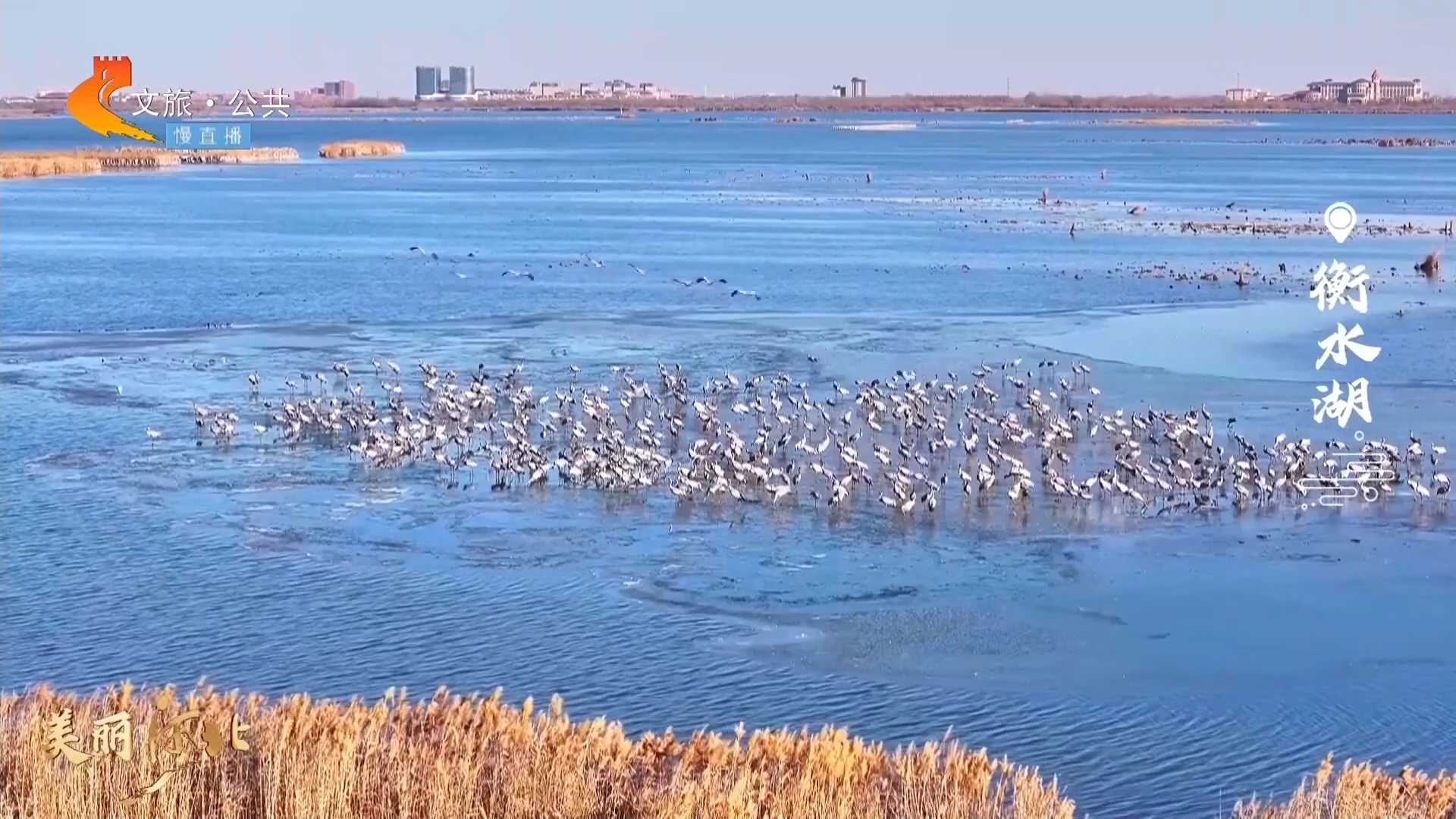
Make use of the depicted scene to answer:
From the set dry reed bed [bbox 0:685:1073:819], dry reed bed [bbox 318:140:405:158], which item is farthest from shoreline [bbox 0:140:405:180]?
dry reed bed [bbox 0:685:1073:819]

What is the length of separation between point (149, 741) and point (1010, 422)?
13.4 metres

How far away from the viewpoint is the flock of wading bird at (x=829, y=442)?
19.8 meters

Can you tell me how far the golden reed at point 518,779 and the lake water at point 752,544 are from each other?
68.1 inches

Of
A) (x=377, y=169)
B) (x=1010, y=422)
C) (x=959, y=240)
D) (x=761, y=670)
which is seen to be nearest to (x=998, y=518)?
(x=1010, y=422)

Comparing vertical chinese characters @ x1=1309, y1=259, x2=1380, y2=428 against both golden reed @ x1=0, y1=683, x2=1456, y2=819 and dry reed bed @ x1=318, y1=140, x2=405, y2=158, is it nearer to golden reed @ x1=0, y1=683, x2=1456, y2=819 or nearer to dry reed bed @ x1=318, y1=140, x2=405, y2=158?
golden reed @ x1=0, y1=683, x2=1456, y2=819

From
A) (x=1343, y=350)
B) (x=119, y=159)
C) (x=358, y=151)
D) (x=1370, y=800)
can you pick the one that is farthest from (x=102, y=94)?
(x=358, y=151)

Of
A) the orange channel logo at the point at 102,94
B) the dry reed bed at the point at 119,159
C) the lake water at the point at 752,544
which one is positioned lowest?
the lake water at the point at 752,544

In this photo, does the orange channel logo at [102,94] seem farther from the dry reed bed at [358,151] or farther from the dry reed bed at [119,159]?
the dry reed bed at [358,151]

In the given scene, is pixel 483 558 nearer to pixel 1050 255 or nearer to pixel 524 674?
pixel 524 674

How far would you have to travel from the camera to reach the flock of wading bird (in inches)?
781

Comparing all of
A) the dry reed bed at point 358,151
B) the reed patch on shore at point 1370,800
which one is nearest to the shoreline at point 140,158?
the dry reed bed at point 358,151

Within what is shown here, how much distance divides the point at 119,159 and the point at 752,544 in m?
85.7

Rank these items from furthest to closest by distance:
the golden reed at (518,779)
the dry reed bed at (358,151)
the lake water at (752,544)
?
the dry reed bed at (358,151), the lake water at (752,544), the golden reed at (518,779)

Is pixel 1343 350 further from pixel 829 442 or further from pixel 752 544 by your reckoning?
pixel 752 544
